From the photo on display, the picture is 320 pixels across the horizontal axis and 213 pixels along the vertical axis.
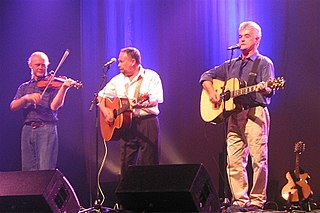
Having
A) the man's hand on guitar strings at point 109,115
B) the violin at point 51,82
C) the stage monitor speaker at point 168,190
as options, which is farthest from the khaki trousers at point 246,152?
the violin at point 51,82

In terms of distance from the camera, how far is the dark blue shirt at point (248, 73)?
620 cm

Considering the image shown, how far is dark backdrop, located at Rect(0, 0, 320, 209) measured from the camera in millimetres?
7184

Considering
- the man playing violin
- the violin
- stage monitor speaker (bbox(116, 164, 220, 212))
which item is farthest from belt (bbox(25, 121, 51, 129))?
stage monitor speaker (bbox(116, 164, 220, 212))

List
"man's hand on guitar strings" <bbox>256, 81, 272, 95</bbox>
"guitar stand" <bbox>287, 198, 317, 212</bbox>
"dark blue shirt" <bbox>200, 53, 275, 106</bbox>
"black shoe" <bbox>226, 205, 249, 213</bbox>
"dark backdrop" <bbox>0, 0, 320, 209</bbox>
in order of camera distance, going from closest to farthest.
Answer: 1. "black shoe" <bbox>226, 205, 249, 213</bbox>
2. "man's hand on guitar strings" <bbox>256, 81, 272, 95</bbox>
3. "dark blue shirt" <bbox>200, 53, 275, 106</bbox>
4. "guitar stand" <bbox>287, 198, 317, 212</bbox>
5. "dark backdrop" <bbox>0, 0, 320, 209</bbox>

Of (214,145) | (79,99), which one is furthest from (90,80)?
(214,145)

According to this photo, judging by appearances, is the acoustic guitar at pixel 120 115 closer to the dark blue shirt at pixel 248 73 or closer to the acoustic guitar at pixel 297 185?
the dark blue shirt at pixel 248 73

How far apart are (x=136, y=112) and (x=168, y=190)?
245 cm

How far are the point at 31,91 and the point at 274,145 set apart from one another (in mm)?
3138

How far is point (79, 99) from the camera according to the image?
8195mm

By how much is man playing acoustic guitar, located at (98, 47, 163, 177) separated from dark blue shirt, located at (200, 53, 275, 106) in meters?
0.68

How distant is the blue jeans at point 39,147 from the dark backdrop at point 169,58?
2.78 feet

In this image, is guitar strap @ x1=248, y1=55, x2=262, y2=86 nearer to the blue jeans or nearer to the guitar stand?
the guitar stand

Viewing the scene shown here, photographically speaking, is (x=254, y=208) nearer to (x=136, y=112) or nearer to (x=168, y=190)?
(x=136, y=112)

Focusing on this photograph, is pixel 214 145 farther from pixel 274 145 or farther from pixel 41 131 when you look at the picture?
pixel 41 131
